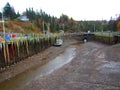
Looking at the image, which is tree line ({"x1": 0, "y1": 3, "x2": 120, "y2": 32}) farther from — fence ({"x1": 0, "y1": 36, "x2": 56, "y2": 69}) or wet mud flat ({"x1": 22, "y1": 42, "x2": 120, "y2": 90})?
wet mud flat ({"x1": 22, "y1": 42, "x2": 120, "y2": 90})

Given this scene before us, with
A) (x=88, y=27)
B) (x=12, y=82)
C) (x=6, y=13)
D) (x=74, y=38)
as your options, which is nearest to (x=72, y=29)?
(x=88, y=27)

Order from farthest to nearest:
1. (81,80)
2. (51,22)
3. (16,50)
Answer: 1. (51,22)
2. (16,50)
3. (81,80)

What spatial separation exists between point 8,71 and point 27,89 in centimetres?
858

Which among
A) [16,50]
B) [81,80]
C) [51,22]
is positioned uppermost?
[51,22]

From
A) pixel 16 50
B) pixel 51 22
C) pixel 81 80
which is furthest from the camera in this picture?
pixel 51 22

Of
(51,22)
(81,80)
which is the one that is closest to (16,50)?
(81,80)

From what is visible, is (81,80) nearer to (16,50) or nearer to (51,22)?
(16,50)

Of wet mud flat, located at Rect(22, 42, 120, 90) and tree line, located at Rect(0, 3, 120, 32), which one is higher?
tree line, located at Rect(0, 3, 120, 32)

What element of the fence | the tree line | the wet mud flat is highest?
the tree line

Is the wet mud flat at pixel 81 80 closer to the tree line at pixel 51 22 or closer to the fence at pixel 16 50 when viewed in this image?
the fence at pixel 16 50

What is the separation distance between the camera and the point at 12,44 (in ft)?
107

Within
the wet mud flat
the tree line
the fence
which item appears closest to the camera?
the wet mud flat

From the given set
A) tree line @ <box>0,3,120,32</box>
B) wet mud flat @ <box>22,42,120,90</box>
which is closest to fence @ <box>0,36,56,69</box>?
wet mud flat @ <box>22,42,120,90</box>

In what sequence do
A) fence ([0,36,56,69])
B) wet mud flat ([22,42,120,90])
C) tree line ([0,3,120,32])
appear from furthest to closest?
tree line ([0,3,120,32])
fence ([0,36,56,69])
wet mud flat ([22,42,120,90])
